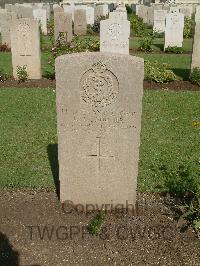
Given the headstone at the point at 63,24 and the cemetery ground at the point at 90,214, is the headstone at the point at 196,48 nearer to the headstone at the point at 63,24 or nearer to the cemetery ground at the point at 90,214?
the cemetery ground at the point at 90,214

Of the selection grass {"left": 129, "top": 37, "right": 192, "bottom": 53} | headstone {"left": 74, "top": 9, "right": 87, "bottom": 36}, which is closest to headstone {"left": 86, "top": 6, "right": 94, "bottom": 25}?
headstone {"left": 74, "top": 9, "right": 87, "bottom": 36}

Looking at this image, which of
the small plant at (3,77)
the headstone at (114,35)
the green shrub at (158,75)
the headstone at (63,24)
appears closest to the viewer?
the green shrub at (158,75)

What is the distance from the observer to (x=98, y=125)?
173 inches

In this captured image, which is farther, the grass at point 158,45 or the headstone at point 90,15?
the headstone at point 90,15

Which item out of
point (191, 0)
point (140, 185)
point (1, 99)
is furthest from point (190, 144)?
point (191, 0)

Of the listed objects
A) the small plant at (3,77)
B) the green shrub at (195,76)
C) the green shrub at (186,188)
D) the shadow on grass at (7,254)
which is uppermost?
the green shrub at (195,76)

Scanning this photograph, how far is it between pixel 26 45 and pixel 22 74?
91cm

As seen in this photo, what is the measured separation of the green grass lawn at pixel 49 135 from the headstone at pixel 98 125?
2.63 ft

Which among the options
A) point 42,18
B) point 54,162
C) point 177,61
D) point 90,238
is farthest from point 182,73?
point 42,18

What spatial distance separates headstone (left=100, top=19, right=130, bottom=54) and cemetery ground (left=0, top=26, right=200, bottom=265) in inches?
158

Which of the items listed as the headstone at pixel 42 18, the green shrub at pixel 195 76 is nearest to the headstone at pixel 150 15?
the headstone at pixel 42 18

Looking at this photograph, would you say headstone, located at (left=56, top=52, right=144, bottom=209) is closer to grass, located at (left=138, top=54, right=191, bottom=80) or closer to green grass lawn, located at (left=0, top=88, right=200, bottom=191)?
green grass lawn, located at (left=0, top=88, right=200, bottom=191)

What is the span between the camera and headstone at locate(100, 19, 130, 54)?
12281 mm

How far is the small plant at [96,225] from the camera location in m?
4.34
